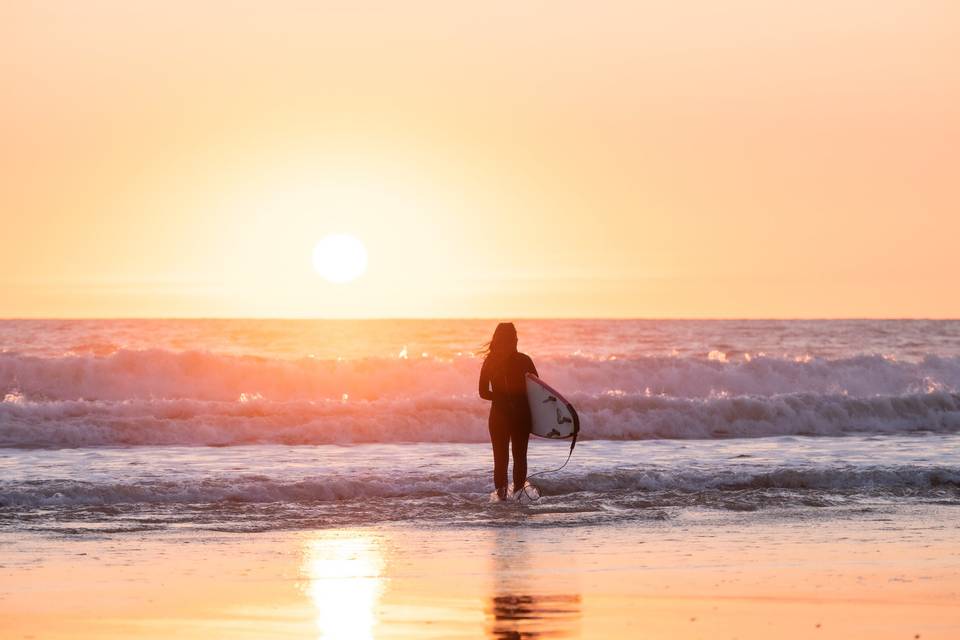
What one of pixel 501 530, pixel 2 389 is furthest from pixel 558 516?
pixel 2 389

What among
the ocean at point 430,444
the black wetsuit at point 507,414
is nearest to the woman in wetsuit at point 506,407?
the black wetsuit at point 507,414

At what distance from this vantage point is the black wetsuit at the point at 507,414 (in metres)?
14.0

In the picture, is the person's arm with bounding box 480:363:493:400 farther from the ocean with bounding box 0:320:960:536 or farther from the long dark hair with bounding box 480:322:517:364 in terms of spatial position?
the ocean with bounding box 0:320:960:536

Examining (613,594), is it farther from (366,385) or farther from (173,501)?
(366,385)

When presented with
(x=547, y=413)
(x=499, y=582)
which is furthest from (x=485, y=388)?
(x=499, y=582)

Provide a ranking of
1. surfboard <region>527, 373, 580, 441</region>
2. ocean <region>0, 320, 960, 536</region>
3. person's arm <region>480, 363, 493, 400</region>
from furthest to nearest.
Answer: surfboard <region>527, 373, 580, 441</region> → person's arm <region>480, 363, 493, 400</region> → ocean <region>0, 320, 960, 536</region>

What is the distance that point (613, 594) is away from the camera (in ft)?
29.2

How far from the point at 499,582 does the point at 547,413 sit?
5349 mm

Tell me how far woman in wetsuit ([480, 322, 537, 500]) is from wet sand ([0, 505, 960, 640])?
1.65m

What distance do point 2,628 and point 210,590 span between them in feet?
5.16

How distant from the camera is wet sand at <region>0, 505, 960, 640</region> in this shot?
26.2 feet

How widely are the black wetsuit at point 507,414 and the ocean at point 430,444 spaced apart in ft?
1.40

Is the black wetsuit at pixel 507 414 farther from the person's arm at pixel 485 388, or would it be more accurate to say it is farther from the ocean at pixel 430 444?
the ocean at pixel 430 444

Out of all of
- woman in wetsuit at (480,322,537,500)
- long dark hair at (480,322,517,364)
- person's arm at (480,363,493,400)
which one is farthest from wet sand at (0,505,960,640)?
long dark hair at (480,322,517,364)
